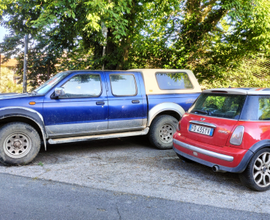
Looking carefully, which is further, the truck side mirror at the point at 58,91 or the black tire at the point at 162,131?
the black tire at the point at 162,131

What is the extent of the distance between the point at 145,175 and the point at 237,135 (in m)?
1.70

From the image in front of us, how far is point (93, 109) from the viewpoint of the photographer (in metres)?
5.42

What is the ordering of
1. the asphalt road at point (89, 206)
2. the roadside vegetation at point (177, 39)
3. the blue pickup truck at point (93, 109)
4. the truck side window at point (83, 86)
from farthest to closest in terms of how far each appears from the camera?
the roadside vegetation at point (177, 39), the truck side window at point (83, 86), the blue pickup truck at point (93, 109), the asphalt road at point (89, 206)

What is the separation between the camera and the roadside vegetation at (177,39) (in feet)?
26.6

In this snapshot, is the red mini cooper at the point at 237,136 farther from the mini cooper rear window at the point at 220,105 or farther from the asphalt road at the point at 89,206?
the asphalt road at the point at 89,206

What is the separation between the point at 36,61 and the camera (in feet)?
47.6

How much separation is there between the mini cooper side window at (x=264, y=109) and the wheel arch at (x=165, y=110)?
2.51 meters

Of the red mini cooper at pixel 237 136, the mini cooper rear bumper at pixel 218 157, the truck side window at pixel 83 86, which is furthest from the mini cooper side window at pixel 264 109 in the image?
the truck side window at pixel 83 86

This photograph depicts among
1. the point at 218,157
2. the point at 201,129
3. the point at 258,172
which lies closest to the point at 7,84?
the point at 201,129

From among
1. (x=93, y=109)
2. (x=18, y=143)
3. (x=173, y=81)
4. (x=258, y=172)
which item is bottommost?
(x=258, y=172)

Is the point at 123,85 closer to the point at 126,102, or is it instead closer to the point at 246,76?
the point at 126,102

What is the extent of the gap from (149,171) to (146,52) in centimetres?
568

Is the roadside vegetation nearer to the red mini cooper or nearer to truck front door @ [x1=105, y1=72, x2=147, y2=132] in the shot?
truck front door @ [x1=105, y1=72, x2=147, y2=132]

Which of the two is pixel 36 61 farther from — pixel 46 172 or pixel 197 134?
pixel 197 134
